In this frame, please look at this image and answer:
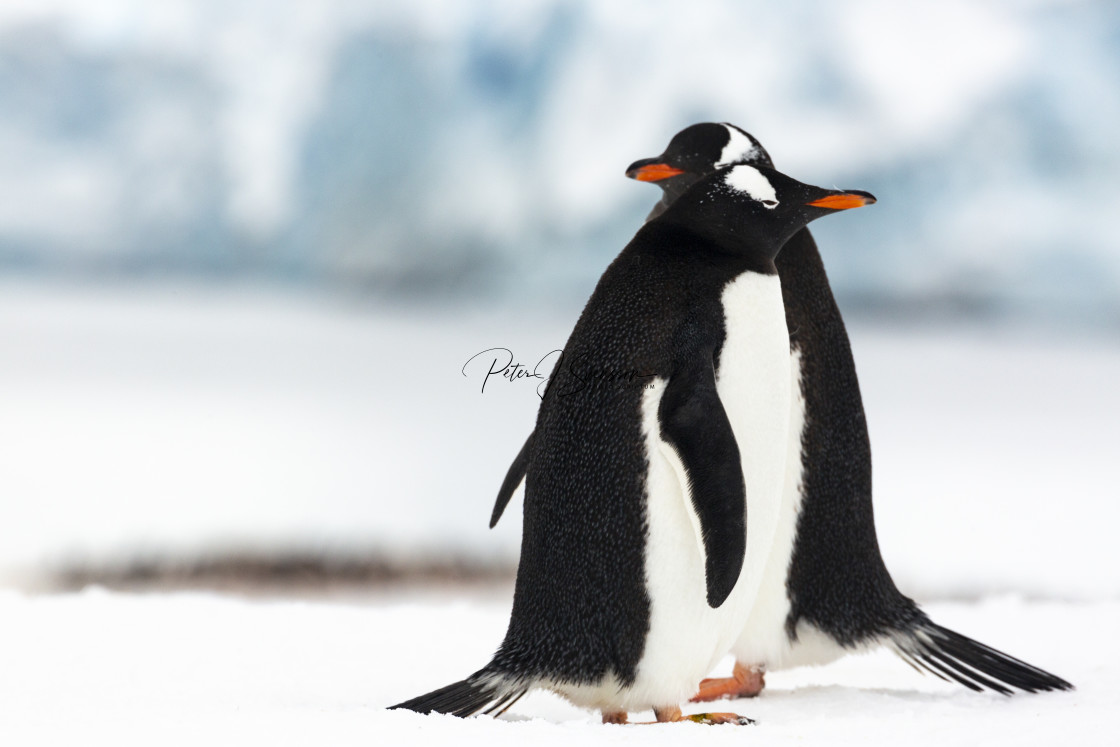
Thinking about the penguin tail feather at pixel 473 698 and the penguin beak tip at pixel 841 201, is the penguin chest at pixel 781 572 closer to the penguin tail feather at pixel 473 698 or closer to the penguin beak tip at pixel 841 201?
the penguin beak tip at pixel 841 201

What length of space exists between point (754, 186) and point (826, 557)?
0.67 metres

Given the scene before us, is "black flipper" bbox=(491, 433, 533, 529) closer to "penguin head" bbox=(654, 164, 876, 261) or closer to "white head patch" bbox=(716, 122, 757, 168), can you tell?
"penguin head" bbox=(654, 164, 876, 261)

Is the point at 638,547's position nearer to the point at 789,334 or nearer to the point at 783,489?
the point at 783,489

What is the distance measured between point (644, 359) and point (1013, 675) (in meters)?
0.93

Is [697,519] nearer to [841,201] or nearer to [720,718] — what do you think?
[720,718]

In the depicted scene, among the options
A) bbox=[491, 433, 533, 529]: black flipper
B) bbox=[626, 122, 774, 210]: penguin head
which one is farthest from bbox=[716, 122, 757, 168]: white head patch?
bbox=[491, 433, 533, 529]: black flipper

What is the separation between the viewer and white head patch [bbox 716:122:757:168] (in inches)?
82.6

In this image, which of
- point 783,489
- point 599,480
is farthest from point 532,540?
point 783,489

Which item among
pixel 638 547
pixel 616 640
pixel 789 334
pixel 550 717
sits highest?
pixel 789 334

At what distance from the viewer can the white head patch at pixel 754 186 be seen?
5.65 feet

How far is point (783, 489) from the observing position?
1.92 m

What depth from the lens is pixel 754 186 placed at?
1725 mm

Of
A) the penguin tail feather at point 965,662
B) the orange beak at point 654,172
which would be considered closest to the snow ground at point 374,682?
the penguin tail feather at point 965,662

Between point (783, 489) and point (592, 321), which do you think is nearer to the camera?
point (592, 321)
